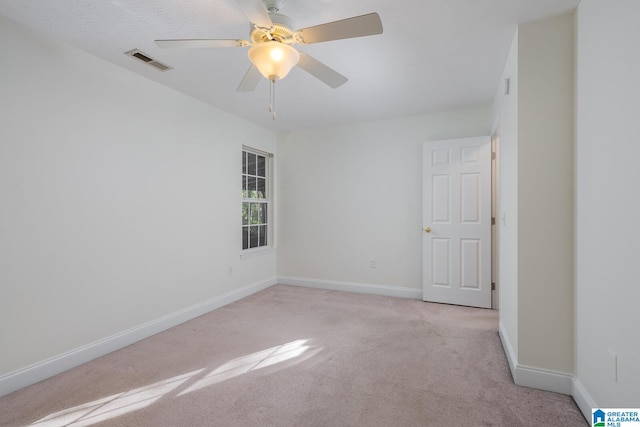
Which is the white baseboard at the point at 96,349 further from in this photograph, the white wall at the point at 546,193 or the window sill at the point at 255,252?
the white wall at the point at 546,193

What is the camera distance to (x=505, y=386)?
2035 mm

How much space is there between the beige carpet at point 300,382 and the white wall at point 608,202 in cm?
46

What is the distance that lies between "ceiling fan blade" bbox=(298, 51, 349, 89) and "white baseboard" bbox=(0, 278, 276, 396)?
8.89ft

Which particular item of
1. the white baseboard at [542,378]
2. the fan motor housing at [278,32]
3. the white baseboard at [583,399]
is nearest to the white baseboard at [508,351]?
the white baseboard at [542,378]

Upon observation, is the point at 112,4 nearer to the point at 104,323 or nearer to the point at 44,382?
the point at 104,323

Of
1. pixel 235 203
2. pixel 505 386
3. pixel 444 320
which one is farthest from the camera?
pixel 235 203

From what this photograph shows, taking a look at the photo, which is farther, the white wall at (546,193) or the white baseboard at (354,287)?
the white baseboard at (354,287)

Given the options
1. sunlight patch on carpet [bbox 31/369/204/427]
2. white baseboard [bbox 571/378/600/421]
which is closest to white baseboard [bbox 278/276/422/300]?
white baseboard [bbox 571/378/600/421]

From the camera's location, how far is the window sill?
4.26 metres

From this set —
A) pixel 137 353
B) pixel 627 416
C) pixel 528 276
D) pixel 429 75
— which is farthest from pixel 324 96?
pixel 627 416

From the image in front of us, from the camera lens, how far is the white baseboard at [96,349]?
204 centimetres

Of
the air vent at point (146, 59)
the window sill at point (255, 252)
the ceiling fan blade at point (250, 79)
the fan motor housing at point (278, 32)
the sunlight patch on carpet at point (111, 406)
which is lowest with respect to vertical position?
the sunlight patch on carpet at point (111, 406)

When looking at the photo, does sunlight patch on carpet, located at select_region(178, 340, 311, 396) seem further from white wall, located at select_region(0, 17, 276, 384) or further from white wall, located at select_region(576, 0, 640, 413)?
white wall, located at select_region(576, 0, 640, 413)

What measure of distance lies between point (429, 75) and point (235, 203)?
2763mm
